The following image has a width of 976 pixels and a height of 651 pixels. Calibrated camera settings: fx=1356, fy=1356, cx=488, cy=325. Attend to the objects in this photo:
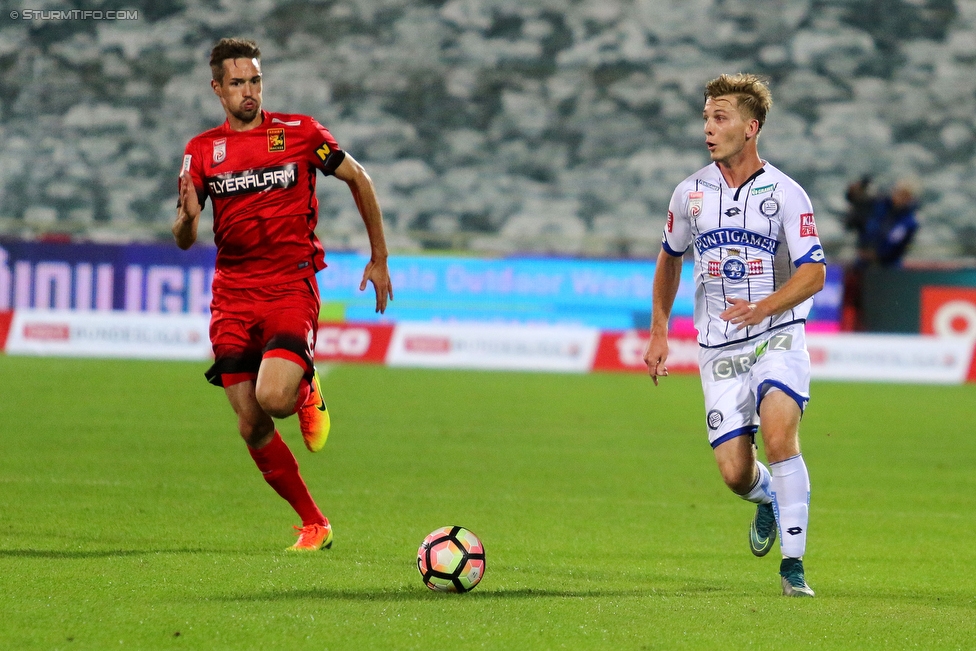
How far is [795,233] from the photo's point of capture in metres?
5.48

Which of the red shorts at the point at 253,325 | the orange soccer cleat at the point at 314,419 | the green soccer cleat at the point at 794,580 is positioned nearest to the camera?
the green soccer cleat at the point at 794,580

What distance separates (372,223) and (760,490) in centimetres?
209

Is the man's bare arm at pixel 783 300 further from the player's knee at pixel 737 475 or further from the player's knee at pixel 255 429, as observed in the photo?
the player's knee at pixel 255 429

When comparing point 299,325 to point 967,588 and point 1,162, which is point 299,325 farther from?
point 1,162

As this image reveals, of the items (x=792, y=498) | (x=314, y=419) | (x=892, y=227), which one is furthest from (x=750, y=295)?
(x=892, y=227)

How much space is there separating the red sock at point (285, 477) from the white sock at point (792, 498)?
82.6 inches

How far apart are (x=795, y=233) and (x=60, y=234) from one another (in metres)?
17.1

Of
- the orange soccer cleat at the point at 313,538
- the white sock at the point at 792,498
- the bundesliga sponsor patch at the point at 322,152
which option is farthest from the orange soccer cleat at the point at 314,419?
the white sock at the point at 792,498

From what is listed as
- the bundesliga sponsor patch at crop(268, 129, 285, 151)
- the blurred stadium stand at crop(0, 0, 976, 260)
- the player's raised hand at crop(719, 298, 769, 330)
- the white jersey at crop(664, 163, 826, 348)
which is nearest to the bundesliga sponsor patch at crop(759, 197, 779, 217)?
the white jersey at crop(664, 163, 826, 348)

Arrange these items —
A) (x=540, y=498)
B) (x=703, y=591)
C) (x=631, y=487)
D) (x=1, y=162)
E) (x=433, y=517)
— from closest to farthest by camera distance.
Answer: (x=703, y=591) < (x=433, y=517) < (x=540, y=498) < (x=631, y=487) < (x=1, y=162)

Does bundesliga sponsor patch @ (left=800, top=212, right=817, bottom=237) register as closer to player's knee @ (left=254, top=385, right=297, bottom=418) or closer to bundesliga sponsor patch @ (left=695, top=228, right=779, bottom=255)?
bundesliga sponsor patch @ (left=695, top=228, right=779, bottom=255)

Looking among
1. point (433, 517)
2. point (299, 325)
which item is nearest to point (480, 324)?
point (433, 517)

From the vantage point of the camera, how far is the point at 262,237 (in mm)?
6199

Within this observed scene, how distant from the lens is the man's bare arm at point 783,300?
5.36 metres
